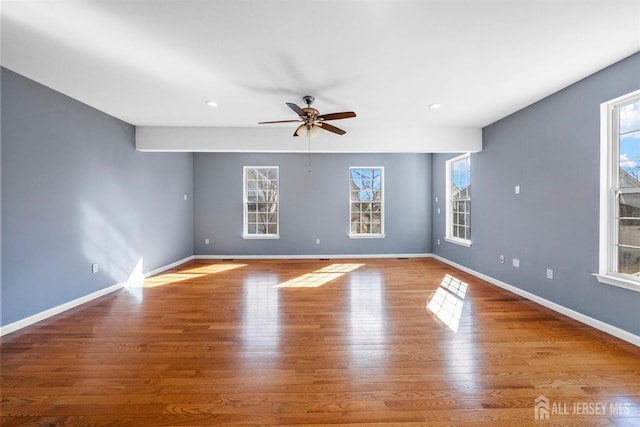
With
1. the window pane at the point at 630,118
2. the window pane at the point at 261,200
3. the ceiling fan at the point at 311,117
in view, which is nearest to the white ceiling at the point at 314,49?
the ceiling fan at the point at 311,117

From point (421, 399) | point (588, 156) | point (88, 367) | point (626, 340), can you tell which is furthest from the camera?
point (588, 156)

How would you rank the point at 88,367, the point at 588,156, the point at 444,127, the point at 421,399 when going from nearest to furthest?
the point at 421,399 < the point at 88,367 < the point at 588,156 < the point at 444,127

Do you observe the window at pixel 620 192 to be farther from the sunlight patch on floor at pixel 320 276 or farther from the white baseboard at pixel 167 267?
the white baseboard at pixel 167 267

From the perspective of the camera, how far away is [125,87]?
285 cm

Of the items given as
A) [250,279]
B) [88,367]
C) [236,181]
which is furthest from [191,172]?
[88,367]

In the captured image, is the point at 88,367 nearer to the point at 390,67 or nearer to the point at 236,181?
the point at 390,67

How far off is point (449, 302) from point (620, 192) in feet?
6.64

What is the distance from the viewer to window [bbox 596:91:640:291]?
7.79 ft

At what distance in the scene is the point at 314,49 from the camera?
217 cm

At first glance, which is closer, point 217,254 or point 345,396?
point 345,396

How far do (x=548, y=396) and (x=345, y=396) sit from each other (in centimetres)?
134

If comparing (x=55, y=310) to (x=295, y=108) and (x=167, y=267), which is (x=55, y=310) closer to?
(x=167, y=267)

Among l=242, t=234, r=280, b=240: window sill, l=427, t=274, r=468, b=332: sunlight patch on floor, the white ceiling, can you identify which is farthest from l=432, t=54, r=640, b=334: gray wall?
l=242, t=234, r=280, b=240: window sill

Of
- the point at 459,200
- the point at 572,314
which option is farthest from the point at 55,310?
the point at 459,200
